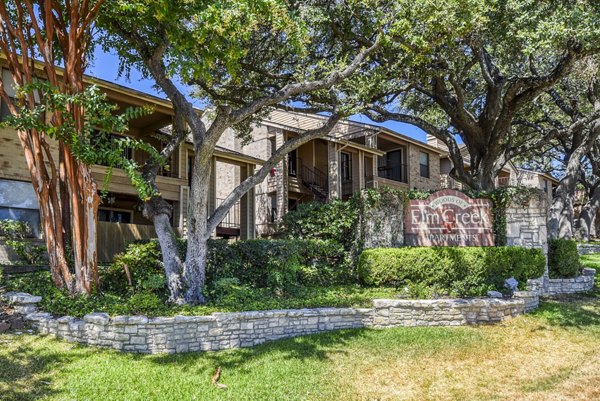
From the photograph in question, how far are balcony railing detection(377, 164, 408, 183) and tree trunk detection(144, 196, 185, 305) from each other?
1763 centimetres

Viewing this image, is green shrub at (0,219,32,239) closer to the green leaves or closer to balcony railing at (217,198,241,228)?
the green leaves

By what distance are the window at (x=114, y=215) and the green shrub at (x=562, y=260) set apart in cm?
1504

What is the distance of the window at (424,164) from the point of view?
26016 millimetres

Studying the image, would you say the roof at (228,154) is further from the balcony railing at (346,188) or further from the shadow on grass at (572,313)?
the shadow on grass at (572,313)

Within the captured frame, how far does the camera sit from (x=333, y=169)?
2027 centimetres

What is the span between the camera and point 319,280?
432 inches

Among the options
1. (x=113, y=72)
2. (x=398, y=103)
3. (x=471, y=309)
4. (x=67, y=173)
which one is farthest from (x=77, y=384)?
(x=398, y=103)

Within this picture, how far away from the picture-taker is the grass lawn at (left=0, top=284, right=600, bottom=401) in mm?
5422

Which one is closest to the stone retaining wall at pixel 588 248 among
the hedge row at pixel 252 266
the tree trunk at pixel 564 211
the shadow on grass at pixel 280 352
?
the tree trunk at pixel 564 211

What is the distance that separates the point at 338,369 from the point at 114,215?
1404 cm

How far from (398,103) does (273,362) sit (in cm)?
1439

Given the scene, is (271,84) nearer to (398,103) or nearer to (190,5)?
(190,5)

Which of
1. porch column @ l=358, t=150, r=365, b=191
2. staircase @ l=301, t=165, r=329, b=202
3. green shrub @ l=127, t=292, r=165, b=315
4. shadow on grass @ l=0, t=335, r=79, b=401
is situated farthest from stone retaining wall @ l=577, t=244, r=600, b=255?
shadow on grass @ l=0, t=335, r=79, b=401

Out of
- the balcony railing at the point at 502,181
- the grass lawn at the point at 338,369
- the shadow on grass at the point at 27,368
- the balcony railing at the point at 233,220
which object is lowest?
the grass lawn at the point at 338,369
